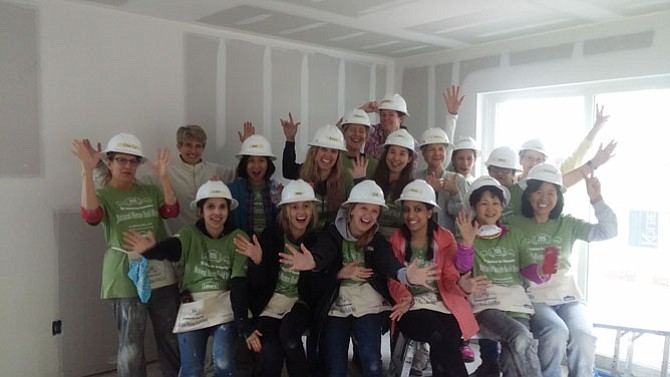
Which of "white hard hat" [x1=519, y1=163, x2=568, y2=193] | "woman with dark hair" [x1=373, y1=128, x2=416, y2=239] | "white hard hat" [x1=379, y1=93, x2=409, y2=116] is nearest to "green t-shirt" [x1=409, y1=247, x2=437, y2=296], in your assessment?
"woman with dark hair" [x1=373, y1=128, x2=416, y2=239]

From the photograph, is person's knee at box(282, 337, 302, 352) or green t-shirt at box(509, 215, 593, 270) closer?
person's knee at box(282, 337, 302, 352)

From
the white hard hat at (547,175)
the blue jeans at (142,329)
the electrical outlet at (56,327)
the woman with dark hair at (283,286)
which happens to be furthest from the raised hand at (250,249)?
the white hard hat at (547,175)

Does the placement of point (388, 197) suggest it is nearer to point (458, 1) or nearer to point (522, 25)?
point (458, 1)

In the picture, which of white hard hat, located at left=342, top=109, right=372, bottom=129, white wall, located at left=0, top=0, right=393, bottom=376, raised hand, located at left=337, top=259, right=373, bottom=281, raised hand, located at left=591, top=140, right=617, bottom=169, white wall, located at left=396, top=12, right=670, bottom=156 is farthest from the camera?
white hard hat, located at left=342, top=109, right=372, bottom=129

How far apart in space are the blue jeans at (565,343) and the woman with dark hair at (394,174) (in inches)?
39.7

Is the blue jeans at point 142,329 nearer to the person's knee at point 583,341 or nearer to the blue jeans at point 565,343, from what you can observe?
the blue jeans at point 565,343

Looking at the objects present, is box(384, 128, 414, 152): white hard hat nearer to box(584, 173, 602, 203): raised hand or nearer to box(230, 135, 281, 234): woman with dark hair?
box(230, 135, 281, 234): woman with dark hair

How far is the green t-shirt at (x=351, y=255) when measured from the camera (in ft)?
9.64

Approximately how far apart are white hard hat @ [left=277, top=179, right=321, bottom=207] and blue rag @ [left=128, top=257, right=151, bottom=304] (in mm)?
820

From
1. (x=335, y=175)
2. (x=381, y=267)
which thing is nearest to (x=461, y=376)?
(x=381, y=267)

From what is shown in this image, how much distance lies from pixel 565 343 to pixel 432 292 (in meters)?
0.74

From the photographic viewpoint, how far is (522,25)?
12.3 ft

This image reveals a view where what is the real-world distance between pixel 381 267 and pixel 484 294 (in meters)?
0.61

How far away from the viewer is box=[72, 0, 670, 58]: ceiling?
10.6ft
